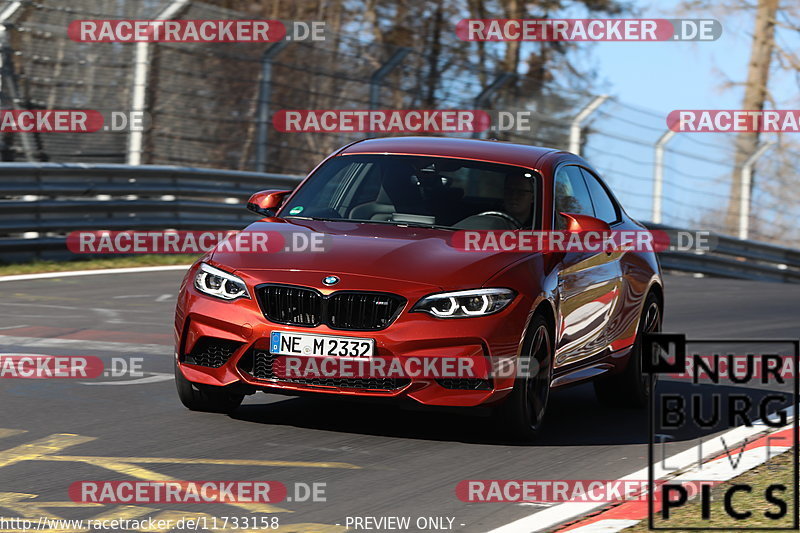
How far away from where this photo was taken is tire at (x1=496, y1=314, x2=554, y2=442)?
7168mm

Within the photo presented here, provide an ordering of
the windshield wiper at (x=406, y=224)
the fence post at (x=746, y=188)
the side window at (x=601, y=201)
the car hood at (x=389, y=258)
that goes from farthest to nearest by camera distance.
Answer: the fence post at (x=746, y=188), the side window at (x=601, y=201), the windshield wiper at (x=406, y=224), the car hood at (x=389, y=258)

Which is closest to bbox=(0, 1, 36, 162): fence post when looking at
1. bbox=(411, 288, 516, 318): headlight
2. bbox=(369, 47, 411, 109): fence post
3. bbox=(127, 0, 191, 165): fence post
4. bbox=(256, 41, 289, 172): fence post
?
bbox=(127, 0, 191, 165): fence post

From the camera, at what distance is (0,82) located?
1595 cm

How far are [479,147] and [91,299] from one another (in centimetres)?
572

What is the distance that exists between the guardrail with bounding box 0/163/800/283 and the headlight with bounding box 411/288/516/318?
30.2 ft

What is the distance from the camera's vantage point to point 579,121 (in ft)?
74.3

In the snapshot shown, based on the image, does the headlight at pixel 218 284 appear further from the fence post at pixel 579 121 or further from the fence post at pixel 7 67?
the fence post at pixel 579 121

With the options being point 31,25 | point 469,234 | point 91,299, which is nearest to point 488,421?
point 469,234

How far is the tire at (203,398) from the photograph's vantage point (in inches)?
299

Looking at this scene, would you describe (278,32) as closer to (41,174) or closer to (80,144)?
(80,144)

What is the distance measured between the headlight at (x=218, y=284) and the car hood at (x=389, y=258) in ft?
0.21

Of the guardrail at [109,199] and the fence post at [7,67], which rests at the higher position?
the fence post at [7,67]

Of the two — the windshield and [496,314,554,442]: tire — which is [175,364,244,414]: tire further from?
[496,314,554,442]: tire

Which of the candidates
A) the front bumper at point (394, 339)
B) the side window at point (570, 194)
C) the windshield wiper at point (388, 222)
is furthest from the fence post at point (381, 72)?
the front bumper at point (394, 339)
